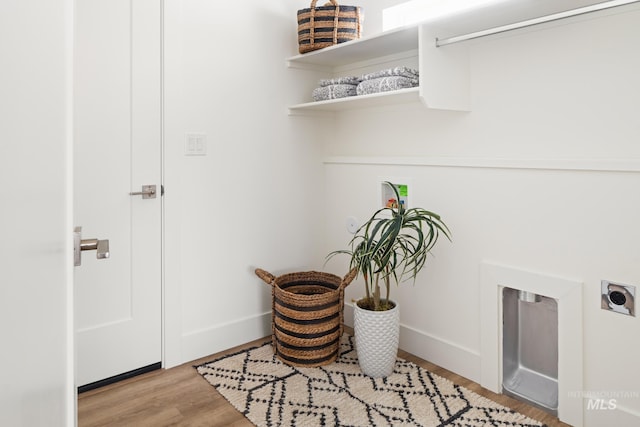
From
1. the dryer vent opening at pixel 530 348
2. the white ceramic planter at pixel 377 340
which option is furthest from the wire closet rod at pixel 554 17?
the white ceramic planter at pixel 377 340

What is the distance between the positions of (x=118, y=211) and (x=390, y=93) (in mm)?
1393

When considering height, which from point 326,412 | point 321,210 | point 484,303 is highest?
point 321,210

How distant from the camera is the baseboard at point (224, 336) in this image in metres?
2.32

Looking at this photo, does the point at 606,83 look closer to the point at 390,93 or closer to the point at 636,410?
the point at 390,93

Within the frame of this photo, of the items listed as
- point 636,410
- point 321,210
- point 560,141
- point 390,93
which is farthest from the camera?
point 321,210

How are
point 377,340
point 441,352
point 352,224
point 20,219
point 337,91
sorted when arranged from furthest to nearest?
point 352,224 → point 337,91 → point 441,352 → point 377,340 → point 20,219

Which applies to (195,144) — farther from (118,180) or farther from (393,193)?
(393,193)

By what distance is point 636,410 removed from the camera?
5.28 feet

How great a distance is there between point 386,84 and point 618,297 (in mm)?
1296

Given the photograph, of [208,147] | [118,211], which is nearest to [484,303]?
[208,147]

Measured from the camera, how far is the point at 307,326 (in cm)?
219

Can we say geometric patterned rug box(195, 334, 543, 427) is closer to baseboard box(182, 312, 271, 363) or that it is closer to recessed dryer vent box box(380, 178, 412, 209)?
baseboard box(182, 312, 271, 363)

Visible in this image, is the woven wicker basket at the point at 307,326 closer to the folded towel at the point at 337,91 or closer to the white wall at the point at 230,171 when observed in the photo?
the white wall at the point at 230,171

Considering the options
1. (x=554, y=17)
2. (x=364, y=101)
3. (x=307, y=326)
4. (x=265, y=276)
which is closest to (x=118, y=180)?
(x=265, y=276)
